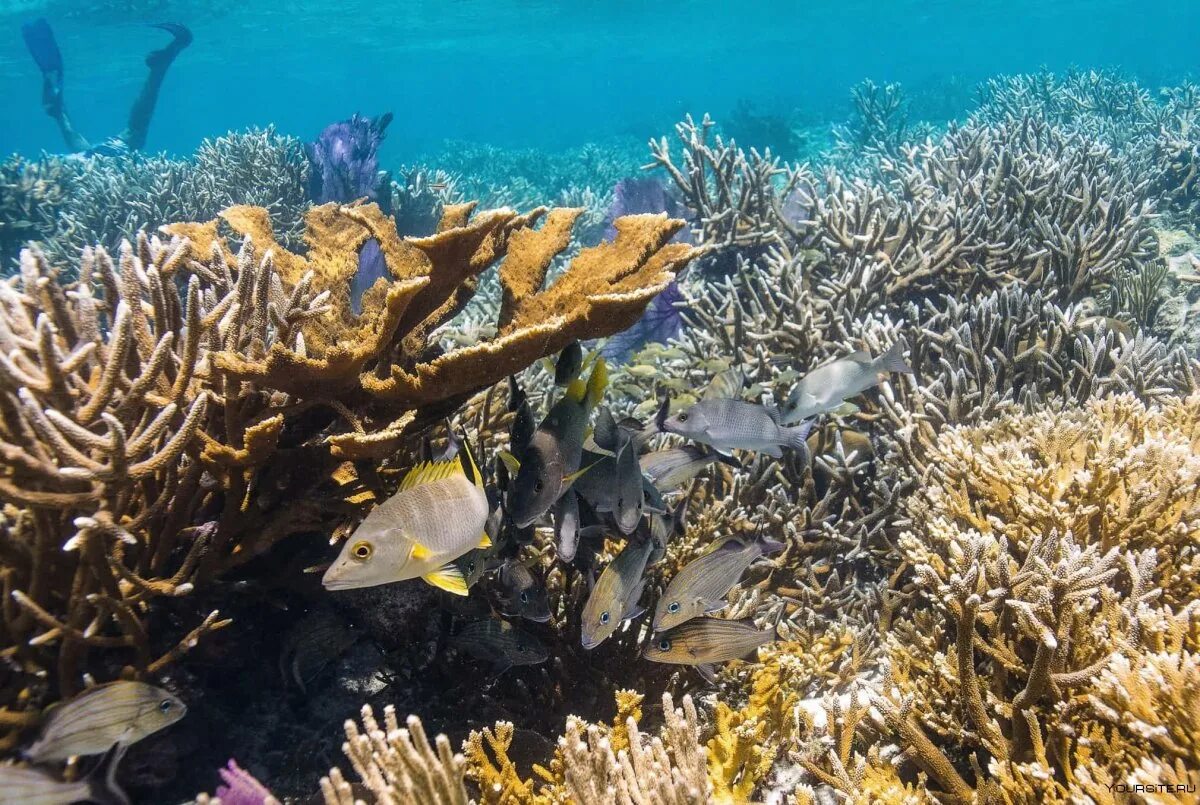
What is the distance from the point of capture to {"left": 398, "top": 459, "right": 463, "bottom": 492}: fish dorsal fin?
5.85 ft

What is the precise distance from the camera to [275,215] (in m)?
9.20

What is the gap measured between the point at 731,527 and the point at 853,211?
395 centimetres

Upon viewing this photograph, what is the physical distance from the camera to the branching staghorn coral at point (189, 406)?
71.8 inches

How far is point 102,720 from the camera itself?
1902 mm

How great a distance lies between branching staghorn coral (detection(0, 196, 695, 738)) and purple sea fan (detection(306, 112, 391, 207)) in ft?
24.4

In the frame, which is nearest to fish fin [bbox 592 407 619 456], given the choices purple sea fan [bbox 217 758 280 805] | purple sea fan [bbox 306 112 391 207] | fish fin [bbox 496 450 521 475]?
fish fin [bbox 496 450 521 475]

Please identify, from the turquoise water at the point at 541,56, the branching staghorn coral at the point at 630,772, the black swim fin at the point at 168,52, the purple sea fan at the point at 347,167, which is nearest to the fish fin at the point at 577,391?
the branching staghorn coral at the point at 630,772

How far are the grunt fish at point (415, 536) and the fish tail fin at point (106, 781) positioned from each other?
971 millimetres

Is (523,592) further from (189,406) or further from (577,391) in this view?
(189,406)

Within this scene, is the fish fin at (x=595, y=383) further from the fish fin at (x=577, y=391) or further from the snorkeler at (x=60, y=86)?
the snorkeler at (x=60, y=86)

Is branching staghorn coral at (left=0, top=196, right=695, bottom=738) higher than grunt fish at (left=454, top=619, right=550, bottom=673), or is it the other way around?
branching staghorn coral at (left=0, top=196, right=695, bottom=738)

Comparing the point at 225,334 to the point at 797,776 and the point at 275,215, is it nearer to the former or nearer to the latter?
the point at 797,776

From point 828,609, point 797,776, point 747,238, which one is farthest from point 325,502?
point 747,238

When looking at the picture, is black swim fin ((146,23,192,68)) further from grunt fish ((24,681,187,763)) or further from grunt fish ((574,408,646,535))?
grunt fish ((574,408,646,535))
